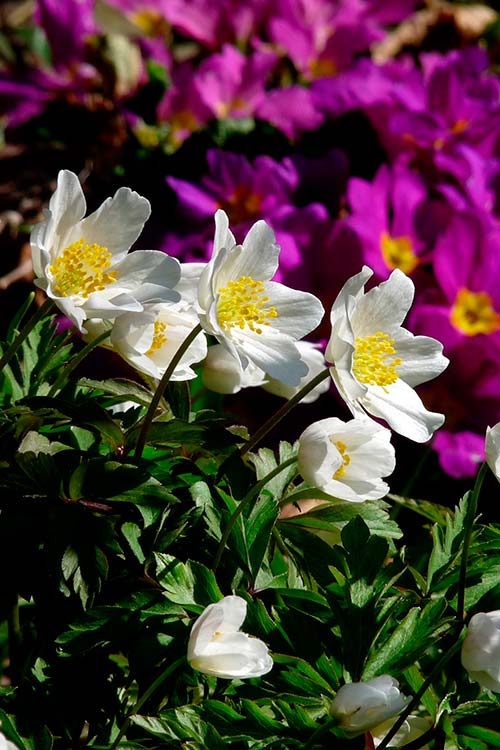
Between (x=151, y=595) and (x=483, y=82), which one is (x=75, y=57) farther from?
(x=151, y=595)

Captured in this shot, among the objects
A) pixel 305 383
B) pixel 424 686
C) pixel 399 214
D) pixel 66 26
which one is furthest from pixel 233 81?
pixel 424 686

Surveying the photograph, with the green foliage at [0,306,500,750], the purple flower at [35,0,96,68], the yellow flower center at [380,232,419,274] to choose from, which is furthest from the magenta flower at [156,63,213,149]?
the green foliage at [0,306,500,750]

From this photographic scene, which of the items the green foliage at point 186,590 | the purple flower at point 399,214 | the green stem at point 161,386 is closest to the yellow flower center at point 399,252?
the purple flower at point 399,214

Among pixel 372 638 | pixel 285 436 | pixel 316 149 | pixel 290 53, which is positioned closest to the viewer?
pixel 372 638

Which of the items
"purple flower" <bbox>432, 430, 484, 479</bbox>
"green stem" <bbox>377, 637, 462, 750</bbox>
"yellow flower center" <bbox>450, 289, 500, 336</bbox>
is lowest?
"purple flower" <bbox>432, 430, 484, 479</bbox>

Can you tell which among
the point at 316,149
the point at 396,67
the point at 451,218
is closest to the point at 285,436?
the point at 451,218

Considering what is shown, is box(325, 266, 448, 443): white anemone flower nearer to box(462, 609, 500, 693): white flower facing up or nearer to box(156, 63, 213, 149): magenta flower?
box(462, 609, 500, 693): white flower facing up
